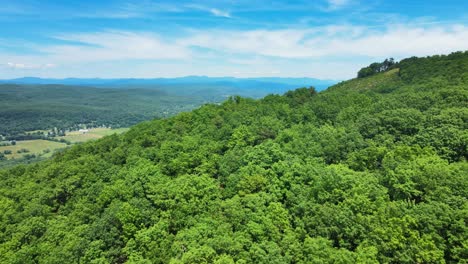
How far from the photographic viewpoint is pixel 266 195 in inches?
1188

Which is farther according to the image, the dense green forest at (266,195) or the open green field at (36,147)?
the open green field at (36,147)

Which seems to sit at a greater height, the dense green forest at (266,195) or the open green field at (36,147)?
the dense green forest at (266,195)

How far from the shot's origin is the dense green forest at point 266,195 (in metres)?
22.5

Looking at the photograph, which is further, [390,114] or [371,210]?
[390,114]

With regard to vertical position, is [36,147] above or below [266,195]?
below

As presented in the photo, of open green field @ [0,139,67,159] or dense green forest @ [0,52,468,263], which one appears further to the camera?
open green field @ [0,139,67,159]

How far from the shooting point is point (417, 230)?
21.7m

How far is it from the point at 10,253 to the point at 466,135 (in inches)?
2064

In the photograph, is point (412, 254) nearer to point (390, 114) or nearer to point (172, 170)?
point (390, 114)

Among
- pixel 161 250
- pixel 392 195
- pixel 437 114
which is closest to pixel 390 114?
pixel 437 114

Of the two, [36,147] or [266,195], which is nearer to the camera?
[266,195]

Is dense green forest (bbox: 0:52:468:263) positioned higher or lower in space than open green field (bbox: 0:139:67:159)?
higher

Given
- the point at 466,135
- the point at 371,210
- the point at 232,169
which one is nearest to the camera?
the point at 371,210

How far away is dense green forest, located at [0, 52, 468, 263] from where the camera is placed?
73.8ft
